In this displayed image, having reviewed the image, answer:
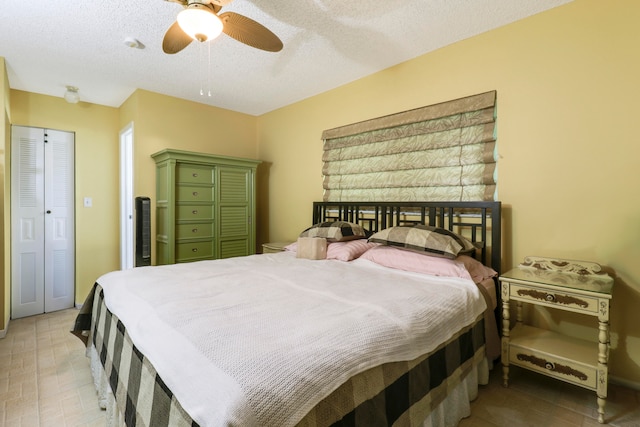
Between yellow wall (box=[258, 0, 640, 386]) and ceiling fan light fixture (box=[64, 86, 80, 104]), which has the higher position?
ceiling fan light fixture (box=[64, 86, 80, 104])

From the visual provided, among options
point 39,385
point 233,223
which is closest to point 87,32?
point 233,223

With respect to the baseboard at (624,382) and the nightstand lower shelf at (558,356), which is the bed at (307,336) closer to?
the nightstand lower shelf at (558,356)

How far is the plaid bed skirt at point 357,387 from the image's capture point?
0.96 metres

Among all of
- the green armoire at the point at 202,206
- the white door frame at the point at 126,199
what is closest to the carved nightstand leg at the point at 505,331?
the green armoire at the point at 202,206

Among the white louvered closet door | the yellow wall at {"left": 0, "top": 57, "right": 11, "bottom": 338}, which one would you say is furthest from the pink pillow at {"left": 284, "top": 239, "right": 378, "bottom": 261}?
the white louvered closet door

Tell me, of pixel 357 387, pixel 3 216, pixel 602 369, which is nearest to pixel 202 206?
pixel 3 216

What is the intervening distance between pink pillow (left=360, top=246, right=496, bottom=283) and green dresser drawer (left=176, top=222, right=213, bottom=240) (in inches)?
84.6

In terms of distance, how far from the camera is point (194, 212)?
354 cm

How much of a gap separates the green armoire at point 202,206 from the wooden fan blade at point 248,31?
5.90 ft

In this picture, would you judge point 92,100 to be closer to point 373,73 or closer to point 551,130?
point 373,73

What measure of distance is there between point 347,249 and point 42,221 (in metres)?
3.54

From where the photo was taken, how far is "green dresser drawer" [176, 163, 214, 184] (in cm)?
342

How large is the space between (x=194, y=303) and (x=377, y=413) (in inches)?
35.8

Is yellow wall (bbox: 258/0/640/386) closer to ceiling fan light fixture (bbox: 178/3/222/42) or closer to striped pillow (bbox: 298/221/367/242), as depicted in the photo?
striped pillow (bbox: 298/221/367/242)
